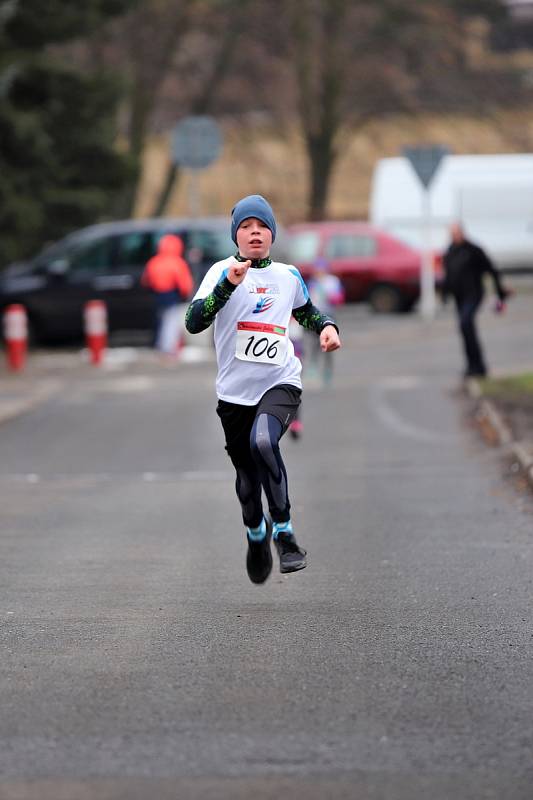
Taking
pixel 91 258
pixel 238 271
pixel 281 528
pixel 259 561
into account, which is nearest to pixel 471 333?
pixel 91 258

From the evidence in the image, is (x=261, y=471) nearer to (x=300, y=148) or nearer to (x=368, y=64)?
(x=368, y=64)

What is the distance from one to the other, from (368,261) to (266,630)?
88.5 feet

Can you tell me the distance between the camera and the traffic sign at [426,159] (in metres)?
29.8

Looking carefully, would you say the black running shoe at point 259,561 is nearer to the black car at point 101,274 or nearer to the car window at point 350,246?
the black car at point 101,274

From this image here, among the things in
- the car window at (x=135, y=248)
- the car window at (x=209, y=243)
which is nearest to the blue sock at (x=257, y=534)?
the car window at (x=209, y=243)

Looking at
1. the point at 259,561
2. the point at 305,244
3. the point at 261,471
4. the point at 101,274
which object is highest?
the point at 261,471

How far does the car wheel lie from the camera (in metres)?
34.2

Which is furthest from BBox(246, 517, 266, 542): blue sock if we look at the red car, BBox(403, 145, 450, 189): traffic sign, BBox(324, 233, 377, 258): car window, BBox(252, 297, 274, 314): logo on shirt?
BBox(324, 233, 377, 258): car window

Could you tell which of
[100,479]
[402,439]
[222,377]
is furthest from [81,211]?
[222,377]

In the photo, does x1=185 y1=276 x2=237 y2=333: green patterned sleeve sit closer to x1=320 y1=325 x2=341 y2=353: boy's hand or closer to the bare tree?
x1=320 y1=325 x2=341 y2=353: boy's hand

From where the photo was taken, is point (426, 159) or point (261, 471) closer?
point (261, 471)

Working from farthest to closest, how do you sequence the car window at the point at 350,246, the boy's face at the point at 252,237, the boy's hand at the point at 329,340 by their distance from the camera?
the car window at the point at 350,246
the boy's hand at the point at 329,340
the boy's face at the point at 252,237

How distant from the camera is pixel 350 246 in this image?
113 ft

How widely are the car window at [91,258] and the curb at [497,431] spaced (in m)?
8.84
